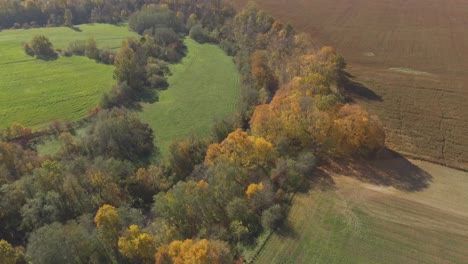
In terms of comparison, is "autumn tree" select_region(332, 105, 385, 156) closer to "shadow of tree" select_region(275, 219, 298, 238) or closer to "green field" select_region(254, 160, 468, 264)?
"green field" select_region(254, 160, 468, 264)

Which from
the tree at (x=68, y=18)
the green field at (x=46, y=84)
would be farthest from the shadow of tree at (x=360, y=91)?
the tree at (x=68, y=18)

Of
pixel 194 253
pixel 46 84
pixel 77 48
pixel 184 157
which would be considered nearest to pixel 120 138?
pixel 184 157

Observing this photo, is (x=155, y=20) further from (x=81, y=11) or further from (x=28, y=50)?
(x=28, y=50)

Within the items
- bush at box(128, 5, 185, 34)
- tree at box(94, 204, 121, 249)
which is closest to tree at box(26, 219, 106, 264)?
tree at box(94, 204, 121, 249)

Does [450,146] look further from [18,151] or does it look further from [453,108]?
[18,151]

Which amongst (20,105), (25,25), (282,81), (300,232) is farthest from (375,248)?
(25,25)

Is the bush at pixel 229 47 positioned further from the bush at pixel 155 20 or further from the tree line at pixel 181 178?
the tree line at pixel 181 178
